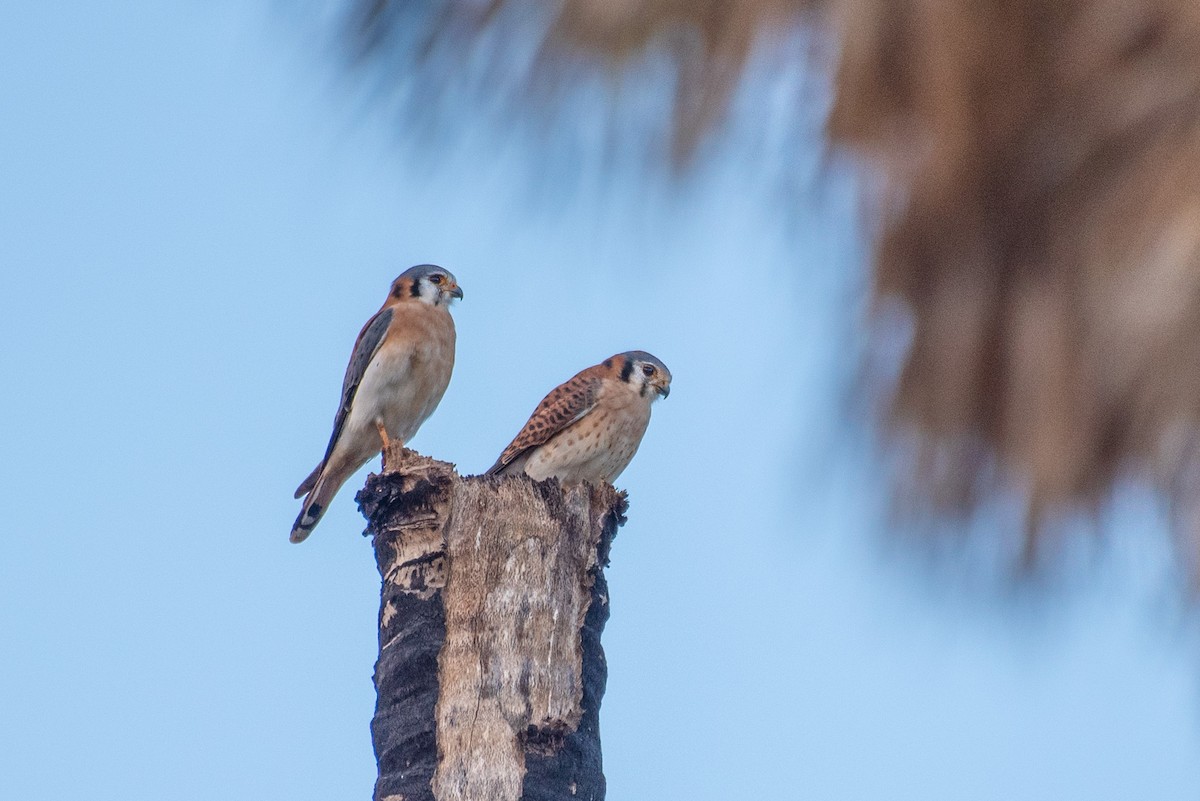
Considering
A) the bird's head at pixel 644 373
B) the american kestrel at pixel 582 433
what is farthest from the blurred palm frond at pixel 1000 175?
the bird's head at pixel 644 373

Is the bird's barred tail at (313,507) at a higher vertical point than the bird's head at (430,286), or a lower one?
lower

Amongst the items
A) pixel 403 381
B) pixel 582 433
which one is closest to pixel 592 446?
pixel 582 433

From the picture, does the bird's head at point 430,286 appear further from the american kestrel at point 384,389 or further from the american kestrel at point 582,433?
the american kestrel at point 582,433

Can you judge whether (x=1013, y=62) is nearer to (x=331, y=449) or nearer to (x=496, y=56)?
(x=496, y=56)

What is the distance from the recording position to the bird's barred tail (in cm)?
575

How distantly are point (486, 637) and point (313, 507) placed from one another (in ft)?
11.0

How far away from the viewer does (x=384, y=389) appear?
5715mm

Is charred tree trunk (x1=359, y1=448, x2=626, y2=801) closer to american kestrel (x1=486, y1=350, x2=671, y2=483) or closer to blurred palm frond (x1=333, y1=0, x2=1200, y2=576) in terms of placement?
blurred palm frond (x1=333, y1=0, x2=1200, y2=576)

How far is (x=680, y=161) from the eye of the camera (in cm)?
168

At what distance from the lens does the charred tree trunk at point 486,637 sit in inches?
98.4

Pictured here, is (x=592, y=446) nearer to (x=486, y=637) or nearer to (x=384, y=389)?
(x=384, y=389)

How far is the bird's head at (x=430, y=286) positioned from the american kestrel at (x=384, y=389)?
71 millimetres

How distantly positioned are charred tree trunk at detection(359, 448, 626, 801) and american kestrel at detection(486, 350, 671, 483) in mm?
2975

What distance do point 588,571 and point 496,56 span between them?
1363 mm
